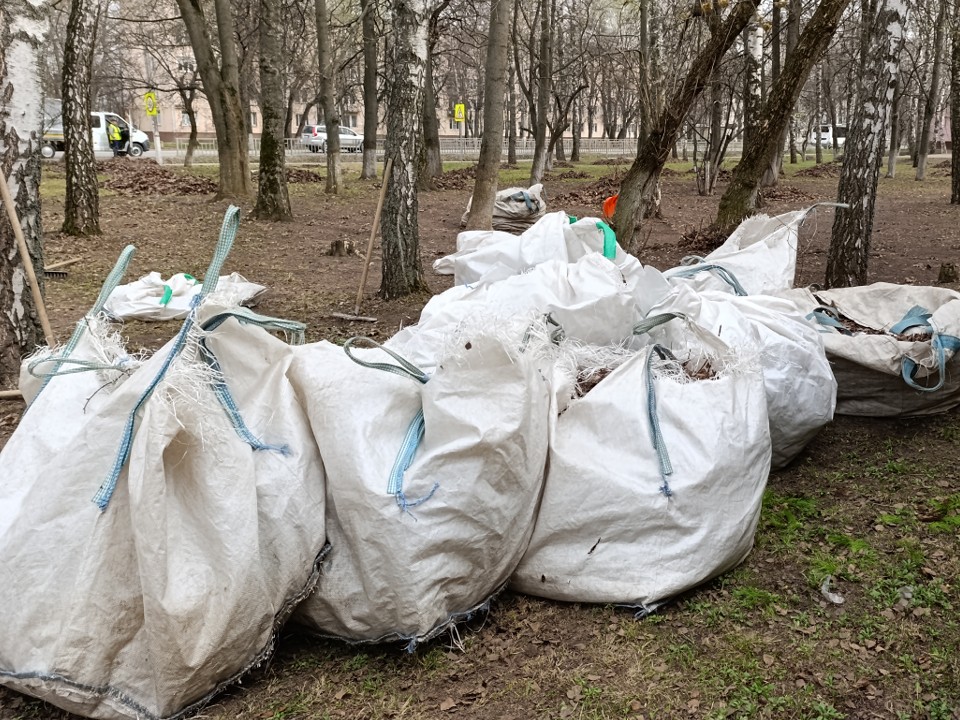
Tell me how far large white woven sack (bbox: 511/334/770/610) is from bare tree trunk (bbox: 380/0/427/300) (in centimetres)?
367

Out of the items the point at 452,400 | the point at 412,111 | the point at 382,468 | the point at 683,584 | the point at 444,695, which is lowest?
the point at 444,695

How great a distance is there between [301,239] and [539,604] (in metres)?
7.47

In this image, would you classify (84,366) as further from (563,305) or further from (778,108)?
(778,108)

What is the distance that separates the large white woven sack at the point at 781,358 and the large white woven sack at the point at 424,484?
38.3 inches

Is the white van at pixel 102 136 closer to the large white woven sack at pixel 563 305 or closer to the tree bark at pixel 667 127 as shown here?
the tree bark at pixel 667 127

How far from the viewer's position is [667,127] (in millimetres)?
6031

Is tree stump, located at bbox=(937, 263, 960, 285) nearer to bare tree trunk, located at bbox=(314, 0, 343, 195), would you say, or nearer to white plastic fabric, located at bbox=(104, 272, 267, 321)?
white plastic fabric, located at bbox=(104, 272, 267, 321)

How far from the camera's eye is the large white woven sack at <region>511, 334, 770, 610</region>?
7.32 feet

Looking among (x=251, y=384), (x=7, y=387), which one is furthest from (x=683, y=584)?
(x=7, y=387)

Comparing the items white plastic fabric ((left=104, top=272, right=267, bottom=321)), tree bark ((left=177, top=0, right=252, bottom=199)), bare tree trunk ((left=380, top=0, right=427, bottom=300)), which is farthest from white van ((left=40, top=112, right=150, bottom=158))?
bare tree trunk ((left=380, top=0, right=427, bottom=300))

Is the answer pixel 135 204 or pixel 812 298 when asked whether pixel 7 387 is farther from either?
pixel 135 204

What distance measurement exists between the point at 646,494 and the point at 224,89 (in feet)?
36.3

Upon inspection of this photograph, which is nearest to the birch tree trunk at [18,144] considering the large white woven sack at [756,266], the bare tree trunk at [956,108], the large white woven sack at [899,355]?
the large white woven sack at [756,266]

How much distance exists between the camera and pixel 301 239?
913cm
